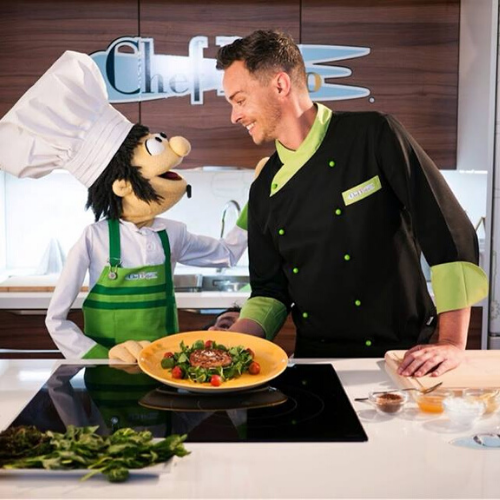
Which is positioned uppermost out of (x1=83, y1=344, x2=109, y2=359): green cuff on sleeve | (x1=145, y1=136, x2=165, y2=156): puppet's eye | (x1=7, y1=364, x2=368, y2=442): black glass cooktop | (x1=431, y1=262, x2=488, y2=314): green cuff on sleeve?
(x1=145, y1=136, x2=165, y2=156): puppet's eye

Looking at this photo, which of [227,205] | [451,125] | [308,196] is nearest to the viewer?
[308,196]

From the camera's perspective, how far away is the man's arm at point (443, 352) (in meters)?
1.69

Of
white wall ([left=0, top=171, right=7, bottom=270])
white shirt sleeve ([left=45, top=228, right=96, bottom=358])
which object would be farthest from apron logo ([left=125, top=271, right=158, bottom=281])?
white wall ([left=0, top=171, right=7, bottom=270])

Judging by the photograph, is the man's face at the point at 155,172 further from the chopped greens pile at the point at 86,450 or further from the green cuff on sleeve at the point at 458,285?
the chopped greens pile at the point at 86,450

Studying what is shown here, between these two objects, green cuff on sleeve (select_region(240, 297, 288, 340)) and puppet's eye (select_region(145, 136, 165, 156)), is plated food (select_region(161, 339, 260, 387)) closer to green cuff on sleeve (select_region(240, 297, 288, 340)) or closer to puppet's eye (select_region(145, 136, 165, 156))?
green cuff on sleeve (select_region(240, 297, 288, 340))

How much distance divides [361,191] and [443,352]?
1.67 feet

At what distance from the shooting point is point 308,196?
2123 millimetres

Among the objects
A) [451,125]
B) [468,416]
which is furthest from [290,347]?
[468,416]

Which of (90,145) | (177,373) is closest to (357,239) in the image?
(177,373)

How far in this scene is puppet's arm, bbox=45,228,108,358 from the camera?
2.18m

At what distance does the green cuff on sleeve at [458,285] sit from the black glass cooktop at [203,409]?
1.02ft

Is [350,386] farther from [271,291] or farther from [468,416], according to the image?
[271,291]

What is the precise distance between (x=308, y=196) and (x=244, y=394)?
656mm

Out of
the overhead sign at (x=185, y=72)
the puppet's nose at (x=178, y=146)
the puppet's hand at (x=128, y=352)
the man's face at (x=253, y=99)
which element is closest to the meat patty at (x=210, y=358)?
the puppet's hand at (x=128, y=352)
